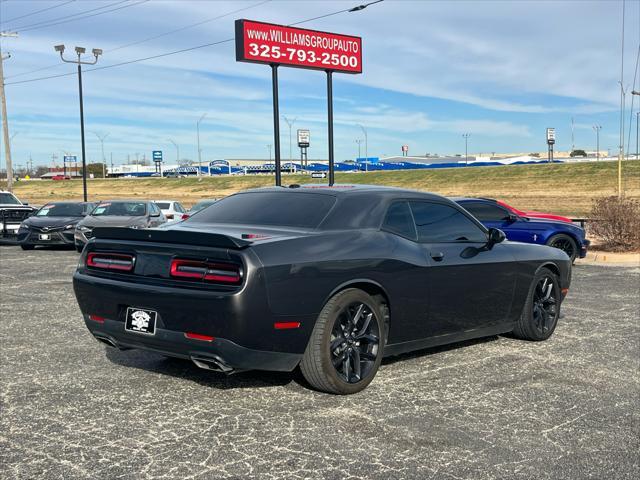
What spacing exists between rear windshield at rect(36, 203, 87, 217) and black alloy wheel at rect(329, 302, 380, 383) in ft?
52.1

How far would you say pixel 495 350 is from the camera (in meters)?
6.95

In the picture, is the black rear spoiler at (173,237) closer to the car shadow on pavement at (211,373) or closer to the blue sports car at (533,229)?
the car shadow on pavement at (211,373)

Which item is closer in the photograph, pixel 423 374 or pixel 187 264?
pixel 187 264

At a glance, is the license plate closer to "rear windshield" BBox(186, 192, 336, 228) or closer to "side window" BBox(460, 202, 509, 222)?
"rear windshield" BBox(186, 192, 336, 228)

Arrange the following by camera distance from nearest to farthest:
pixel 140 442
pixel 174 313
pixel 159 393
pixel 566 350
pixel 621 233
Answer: pixel 140 442 < pixel 174 313 < pixel 159 393 < pixel 566 350 < pixel 621 233

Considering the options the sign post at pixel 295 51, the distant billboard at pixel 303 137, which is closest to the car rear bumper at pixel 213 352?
the sign post at pixel 295 51

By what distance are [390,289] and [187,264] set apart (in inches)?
62.7

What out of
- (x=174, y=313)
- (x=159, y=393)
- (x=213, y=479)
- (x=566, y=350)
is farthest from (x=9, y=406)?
(x=566, y=350)

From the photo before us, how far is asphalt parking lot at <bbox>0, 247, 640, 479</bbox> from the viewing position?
4000mm

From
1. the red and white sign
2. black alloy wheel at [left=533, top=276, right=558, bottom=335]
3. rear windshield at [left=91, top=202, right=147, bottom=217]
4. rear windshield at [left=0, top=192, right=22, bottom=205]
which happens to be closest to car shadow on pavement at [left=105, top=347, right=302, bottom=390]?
black alloy wheel at [left=533, top=276, right=558, bottom=335]

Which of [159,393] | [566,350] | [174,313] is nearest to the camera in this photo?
[174,313]

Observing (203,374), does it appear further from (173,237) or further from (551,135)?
(551,135)

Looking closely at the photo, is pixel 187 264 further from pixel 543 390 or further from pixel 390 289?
pixel 543 390

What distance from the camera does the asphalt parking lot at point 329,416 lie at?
4.00 m
